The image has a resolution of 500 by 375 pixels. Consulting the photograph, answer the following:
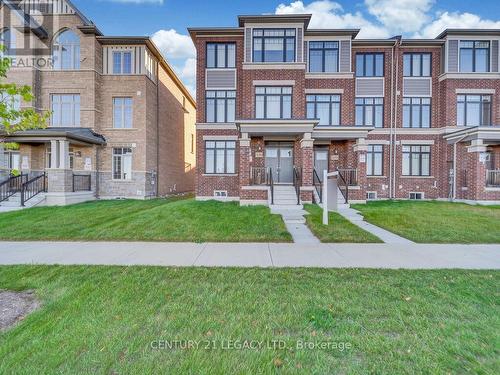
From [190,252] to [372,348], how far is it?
181 inches

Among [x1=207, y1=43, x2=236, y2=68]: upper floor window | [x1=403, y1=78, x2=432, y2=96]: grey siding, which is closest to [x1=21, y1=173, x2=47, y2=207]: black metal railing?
[x1=207, y1=43, x2=236, y2=68]: upper floor window

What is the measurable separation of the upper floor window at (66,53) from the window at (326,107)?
1459 cm

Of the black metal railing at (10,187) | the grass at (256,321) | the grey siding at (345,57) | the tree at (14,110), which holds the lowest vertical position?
the grass at (256,321)

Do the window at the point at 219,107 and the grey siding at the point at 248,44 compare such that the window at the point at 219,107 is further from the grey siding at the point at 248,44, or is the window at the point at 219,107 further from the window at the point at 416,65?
the window at the point at 416,65

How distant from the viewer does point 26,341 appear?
2.97 m

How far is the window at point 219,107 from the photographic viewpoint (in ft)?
55.4

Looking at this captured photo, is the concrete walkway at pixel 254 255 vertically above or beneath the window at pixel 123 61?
beneath

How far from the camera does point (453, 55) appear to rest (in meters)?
16.9

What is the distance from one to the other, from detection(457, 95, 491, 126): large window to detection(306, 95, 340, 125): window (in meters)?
7.63

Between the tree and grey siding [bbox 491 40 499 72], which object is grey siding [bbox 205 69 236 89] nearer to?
the tree

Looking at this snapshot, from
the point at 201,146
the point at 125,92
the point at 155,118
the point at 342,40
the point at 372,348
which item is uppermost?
the point at 342,40

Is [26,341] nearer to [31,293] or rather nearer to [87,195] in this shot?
[31,293]

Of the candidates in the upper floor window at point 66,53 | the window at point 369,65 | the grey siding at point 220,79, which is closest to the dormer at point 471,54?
the window at point 369,65

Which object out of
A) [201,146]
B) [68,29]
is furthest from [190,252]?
[68,29]
